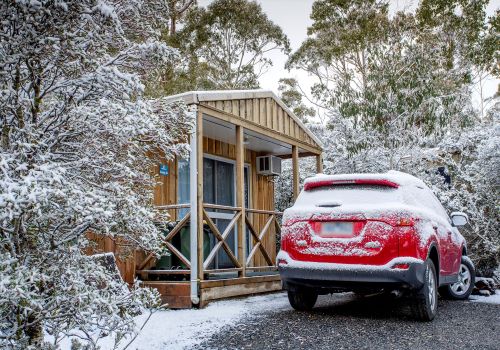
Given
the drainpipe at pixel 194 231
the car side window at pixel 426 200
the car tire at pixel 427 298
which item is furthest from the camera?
the drainpipe at pixel 194 231

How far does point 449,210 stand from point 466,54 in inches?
451

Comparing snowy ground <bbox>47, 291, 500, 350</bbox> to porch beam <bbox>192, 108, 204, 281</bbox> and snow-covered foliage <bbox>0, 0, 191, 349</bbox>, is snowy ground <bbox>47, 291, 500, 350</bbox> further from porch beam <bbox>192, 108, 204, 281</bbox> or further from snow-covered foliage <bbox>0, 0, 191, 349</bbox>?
snow-covered foliage <bbox>0, 0, 191, 349</bbox>

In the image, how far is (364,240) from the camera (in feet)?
16.9

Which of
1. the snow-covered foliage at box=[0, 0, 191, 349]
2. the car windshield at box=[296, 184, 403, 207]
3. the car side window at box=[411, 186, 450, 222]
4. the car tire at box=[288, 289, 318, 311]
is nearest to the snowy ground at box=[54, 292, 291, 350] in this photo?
the car tire at box=[288, 289, 318, 311]

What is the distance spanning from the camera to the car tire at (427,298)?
528cm

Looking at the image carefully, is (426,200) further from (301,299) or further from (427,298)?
(301,299)

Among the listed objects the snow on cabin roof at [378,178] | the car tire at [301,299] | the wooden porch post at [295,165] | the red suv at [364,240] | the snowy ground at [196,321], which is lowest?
the snowy ground at [196,321]

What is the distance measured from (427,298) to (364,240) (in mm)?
1044

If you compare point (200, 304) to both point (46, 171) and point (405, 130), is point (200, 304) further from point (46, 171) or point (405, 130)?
point (405, 130)

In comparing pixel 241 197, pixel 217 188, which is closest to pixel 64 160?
pixel 241 197

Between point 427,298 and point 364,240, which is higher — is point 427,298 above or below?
below

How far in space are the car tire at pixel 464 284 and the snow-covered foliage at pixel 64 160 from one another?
6.16 metres

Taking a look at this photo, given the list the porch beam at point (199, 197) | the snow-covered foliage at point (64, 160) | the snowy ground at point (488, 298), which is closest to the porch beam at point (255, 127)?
the porch beam at point (199, 197)

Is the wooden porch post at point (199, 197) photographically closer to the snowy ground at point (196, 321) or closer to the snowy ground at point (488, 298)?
the snowy ground at point (196, 321)
